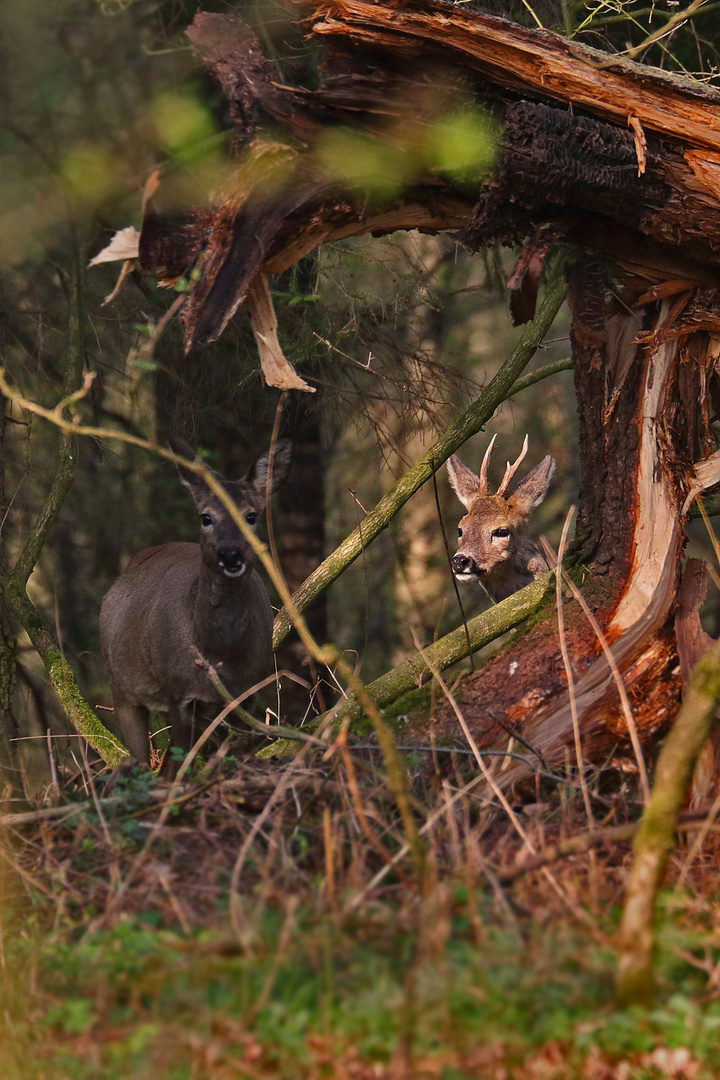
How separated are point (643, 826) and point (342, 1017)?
2.99ft

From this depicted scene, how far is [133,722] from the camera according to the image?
8.38 metres

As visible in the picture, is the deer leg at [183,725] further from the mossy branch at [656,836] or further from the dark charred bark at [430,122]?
the mossy branch at [656,836]

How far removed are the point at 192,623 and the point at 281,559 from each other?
10.9 ft

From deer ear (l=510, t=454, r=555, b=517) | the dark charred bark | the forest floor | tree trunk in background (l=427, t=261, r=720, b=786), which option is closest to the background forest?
the forest floor

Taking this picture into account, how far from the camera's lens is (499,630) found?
686cm

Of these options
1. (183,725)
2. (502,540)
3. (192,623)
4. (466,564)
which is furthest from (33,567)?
(502,540)

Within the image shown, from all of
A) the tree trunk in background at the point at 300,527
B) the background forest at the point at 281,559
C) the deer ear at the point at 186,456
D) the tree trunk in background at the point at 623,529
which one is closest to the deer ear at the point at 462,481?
the background forest at the point at 281,559

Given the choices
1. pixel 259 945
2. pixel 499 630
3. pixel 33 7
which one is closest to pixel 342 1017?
pixel 259 945

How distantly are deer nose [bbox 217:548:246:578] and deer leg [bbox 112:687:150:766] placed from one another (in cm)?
162

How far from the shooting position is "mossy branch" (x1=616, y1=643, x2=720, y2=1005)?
2.95 m

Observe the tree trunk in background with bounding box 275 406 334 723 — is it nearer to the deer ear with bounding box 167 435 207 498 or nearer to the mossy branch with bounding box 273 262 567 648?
the deer ear with bounding box 167 435 207 498

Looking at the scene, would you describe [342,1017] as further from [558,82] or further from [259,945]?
[558,82]

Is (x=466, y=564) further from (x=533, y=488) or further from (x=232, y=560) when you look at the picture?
(x=232, y=560)

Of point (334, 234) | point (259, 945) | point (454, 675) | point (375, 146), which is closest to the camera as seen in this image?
point (259, 945)
